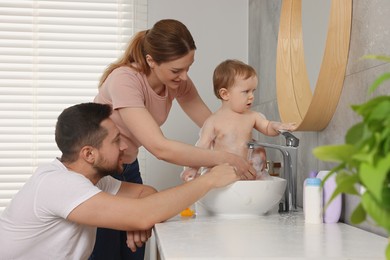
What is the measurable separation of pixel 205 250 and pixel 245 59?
74.3 inches

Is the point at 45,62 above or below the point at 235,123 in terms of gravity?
above

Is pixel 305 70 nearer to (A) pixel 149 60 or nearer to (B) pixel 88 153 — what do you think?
(A) pixel 149 60

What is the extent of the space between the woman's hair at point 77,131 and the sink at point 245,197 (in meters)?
0.37

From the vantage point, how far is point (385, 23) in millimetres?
1290

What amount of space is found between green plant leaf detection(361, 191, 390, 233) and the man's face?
4.32 feet

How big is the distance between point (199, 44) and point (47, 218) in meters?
1.50

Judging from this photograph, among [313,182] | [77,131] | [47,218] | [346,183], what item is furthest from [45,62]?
[346,183]

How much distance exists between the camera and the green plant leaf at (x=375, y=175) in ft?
1.07

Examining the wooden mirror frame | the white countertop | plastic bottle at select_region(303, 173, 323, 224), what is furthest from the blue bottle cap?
the wooden mirror frame

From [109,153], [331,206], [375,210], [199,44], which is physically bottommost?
[331,206]

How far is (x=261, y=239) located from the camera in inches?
47.7

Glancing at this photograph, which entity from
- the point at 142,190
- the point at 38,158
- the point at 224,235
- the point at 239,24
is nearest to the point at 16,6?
the point at 38,158

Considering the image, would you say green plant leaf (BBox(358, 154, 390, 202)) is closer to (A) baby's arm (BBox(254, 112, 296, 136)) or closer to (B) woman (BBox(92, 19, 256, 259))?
(B) woman (BBox(92, 19, 256, 259))

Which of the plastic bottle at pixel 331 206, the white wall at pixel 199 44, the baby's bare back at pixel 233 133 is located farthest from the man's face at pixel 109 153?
the white wall at pixel 199 44
